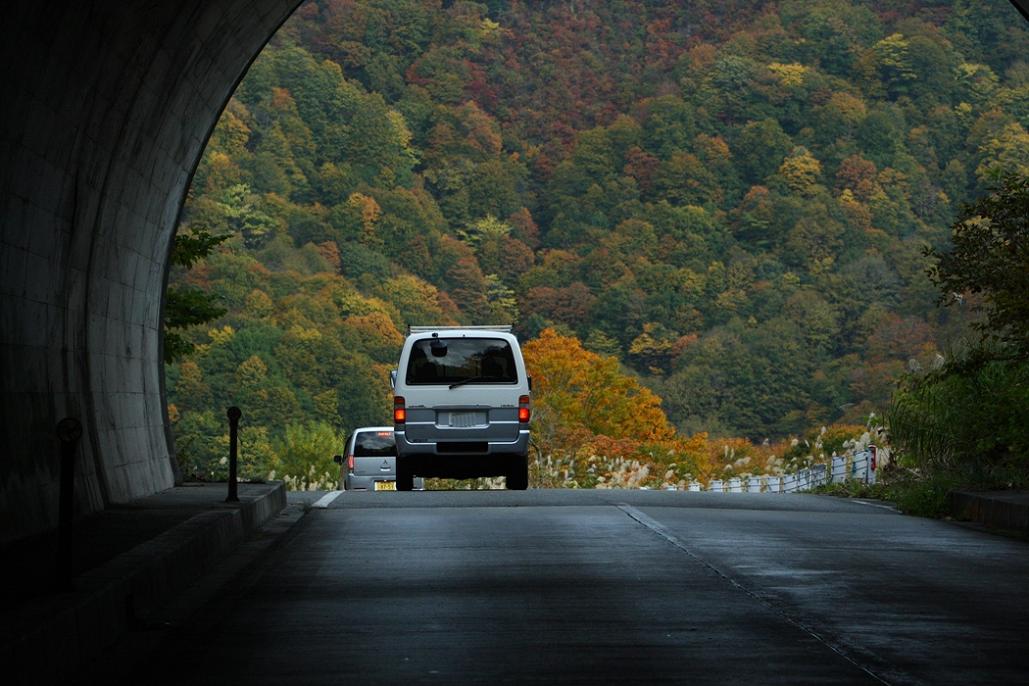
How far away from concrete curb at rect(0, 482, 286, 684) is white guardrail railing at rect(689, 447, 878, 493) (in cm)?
1906

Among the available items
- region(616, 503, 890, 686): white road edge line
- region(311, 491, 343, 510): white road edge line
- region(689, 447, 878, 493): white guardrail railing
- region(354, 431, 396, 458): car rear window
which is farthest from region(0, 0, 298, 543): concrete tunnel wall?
region(689, 447, 878, 493): white guardrail railing

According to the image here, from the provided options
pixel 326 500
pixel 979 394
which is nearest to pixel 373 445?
pixel 326 500

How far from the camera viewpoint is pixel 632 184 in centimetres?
16038

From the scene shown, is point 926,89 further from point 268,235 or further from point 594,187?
point 268,235

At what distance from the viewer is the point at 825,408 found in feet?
448

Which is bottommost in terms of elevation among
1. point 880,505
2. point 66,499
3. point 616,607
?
point 616,607

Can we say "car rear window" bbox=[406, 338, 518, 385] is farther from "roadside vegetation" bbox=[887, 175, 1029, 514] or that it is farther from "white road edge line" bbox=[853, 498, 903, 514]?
"roadside vegetation" bbox=[887, 175, 1029, 514]

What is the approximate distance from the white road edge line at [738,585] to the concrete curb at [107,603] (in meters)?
3.43

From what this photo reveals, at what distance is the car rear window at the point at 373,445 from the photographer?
104ft

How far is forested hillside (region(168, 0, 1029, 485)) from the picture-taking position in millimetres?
138250

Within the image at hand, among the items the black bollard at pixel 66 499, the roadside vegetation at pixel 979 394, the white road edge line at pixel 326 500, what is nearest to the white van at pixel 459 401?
the white road edge line at pixel 326 500

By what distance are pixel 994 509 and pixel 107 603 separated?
37.9 ft

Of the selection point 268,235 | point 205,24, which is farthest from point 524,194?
point 205,24

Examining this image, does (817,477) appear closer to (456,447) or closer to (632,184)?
(456,447)
